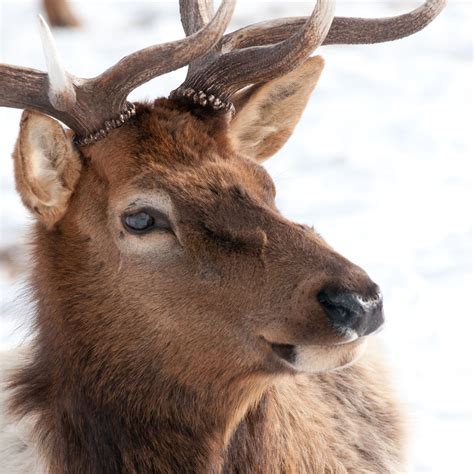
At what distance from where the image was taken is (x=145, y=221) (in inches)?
176

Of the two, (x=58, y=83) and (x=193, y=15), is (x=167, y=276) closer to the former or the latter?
(x=58, y=83)

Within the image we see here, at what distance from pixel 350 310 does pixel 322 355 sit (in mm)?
219

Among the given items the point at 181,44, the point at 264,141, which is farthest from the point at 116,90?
the point at 264,141

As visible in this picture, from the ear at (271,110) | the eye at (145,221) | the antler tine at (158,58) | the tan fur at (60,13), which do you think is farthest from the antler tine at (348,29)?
the tan fur at (60,13)

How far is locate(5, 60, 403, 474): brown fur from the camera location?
14.0ft

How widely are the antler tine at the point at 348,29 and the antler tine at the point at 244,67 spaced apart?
0.84ft

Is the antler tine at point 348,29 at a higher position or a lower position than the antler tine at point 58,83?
higher

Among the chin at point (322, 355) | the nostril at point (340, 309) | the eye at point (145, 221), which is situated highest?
the eye at point (145, 221)

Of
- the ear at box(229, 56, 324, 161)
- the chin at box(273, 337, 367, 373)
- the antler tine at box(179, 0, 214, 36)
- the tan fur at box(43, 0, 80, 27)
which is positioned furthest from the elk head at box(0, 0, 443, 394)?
the tan fur at box(43, 0, 80, 27)

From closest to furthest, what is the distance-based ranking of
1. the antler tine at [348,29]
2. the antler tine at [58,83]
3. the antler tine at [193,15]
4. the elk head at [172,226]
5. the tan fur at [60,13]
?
the elk head at [172,226]
the antler tine at [58,83]
the antler tine at [348,29]
the antler tine at [193,15]
the tan fur at [60,13]

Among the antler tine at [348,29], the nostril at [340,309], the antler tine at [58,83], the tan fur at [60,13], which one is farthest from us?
the tan fur at [60,13]

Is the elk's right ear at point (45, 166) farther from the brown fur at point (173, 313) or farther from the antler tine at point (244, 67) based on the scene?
the antler tine at point (244, 67)

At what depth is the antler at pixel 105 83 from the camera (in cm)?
455

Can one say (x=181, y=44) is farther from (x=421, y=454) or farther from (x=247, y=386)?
(x=421, y=454)
